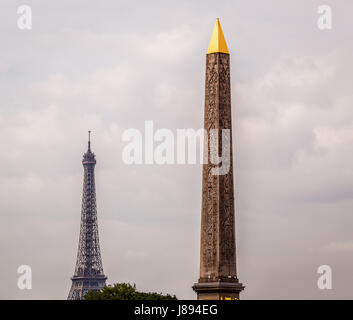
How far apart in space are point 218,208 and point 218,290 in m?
4.13

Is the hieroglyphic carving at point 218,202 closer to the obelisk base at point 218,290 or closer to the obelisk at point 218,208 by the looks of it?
the obelisk at point 218,208

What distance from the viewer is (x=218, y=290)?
6003 centimetres

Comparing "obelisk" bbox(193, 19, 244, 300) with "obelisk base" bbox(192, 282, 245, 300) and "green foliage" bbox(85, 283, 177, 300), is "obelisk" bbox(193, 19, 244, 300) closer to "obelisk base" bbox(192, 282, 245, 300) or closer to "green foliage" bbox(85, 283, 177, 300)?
"obelisk base" bbox(192, 282, 245, 300)

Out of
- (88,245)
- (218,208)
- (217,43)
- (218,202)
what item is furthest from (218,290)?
(88,245)

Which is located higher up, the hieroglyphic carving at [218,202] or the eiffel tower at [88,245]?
the eiffel tower at [88,245]

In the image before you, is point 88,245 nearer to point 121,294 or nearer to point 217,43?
point 121,294

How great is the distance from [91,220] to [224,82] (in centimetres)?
7621

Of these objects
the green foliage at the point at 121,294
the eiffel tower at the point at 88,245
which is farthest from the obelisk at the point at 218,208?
the eiffel tower at the point at 88,245

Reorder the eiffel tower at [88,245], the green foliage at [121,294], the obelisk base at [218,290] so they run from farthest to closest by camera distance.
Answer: the eiffel tower at [88,245], the green foliage at [121,294], the obelisk base at [218,290]

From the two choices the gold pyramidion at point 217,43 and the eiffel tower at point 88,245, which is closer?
the gold pyramidion at point 217,43

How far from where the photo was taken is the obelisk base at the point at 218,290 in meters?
60.1
